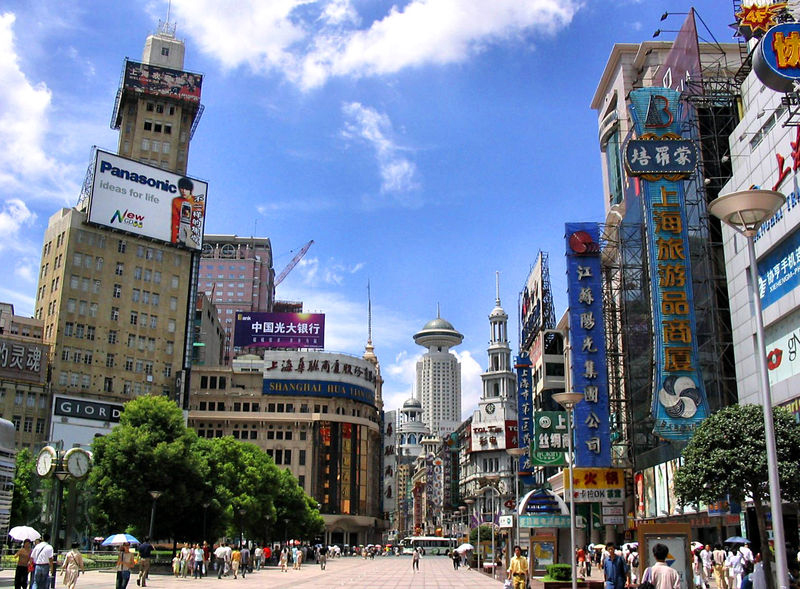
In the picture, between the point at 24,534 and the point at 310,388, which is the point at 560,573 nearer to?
the point at 24,534

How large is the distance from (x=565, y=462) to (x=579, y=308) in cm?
1365

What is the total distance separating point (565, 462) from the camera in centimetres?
6288

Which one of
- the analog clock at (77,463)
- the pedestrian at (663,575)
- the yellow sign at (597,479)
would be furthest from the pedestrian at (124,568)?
the yellow sign at (597,479)

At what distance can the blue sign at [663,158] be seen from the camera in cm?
4688

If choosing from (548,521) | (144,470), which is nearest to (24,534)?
(144,470)

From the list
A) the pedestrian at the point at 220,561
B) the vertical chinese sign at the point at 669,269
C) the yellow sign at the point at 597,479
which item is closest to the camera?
the vertical chinese sign at the point at 669,269

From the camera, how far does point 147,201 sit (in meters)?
96.9

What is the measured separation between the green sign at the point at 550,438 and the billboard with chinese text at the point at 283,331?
7187cm

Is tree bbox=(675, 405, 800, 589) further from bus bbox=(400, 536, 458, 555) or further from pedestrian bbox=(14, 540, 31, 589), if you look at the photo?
bus bbox=(400, 536, 458, 555)

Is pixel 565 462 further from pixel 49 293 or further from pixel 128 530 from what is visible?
pixel 49 293

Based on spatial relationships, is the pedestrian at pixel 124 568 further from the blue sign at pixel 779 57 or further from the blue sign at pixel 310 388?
the blue sign at pixel 310 388

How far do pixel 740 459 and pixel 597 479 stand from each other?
2846 cm

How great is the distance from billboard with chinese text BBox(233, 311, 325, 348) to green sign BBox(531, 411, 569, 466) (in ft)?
236

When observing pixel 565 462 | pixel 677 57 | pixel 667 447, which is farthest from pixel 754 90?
pixel 565 462
